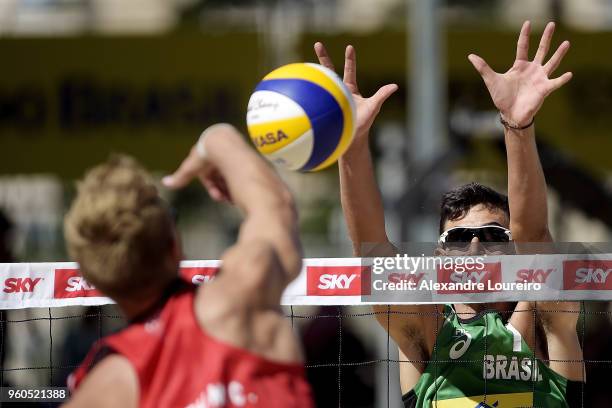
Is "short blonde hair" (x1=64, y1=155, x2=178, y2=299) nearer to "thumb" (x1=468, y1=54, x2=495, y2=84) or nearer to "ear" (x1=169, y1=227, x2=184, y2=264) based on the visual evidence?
"ear" (x1=169, y1=227, x2=184, y2=264)

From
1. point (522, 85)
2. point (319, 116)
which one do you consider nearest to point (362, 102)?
point (319, 116)

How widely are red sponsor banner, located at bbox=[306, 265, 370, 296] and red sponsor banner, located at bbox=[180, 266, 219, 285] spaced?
1.32 ft

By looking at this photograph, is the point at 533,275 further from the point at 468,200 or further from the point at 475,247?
the point at 468,200

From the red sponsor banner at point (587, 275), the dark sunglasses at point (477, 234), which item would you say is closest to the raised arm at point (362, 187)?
the dark sunglasses at point (477, 234)

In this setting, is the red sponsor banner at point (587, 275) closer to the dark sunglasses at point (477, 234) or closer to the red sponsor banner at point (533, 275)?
the red sponsor banner at point (533, 275)

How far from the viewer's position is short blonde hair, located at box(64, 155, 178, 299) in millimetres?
2695

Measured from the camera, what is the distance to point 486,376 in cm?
406

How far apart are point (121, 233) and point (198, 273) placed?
6.37 feet

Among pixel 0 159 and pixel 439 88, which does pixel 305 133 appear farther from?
pixel 0 159

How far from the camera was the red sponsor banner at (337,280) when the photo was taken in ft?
14.9

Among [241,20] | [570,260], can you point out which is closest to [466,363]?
[570,260]

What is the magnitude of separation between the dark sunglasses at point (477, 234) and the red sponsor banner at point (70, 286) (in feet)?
4.87

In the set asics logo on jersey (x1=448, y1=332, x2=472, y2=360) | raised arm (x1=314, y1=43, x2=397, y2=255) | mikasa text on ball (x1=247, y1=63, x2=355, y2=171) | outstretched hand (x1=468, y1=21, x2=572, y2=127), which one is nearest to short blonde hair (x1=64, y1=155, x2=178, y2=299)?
mikasa text on ball (x1=247, y1=63, x2=355, y2=171)

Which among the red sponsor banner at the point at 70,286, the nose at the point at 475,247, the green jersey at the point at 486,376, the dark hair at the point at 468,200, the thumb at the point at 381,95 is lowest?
the green jersey at the point at 486,376
